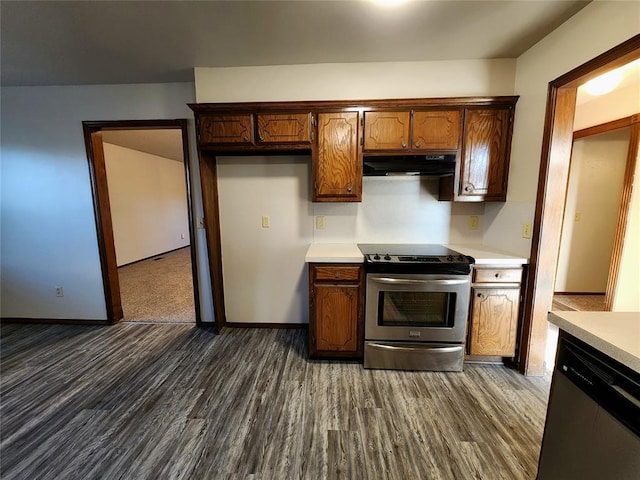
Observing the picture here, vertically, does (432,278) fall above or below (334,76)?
below

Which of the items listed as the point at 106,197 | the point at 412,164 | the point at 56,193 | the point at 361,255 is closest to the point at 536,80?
the point at 412,164

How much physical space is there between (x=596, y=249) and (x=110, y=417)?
565cm

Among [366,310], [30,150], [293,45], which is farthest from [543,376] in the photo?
[30,150]

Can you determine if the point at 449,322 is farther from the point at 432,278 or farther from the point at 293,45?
the point at 293,45

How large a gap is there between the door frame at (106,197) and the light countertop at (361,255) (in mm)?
1452

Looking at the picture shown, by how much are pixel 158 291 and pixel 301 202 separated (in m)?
3.01

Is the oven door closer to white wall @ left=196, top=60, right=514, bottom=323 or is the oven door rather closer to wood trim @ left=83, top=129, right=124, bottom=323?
white wall @ left=196, top=60, right=514, bottom=323

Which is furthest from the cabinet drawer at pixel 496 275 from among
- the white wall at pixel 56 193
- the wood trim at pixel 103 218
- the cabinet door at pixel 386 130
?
the wood trim at pixel 103 218

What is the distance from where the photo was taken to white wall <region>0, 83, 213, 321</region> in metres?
2.62

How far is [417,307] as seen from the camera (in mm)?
2066

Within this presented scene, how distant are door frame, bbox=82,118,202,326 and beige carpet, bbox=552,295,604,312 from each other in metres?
4.46

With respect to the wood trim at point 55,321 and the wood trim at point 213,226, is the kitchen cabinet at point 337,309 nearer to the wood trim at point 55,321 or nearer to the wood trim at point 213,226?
the wood trim at point 213,226

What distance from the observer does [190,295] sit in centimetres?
380

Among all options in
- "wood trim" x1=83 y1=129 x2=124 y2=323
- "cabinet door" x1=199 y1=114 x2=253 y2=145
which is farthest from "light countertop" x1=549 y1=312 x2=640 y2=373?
"wood trim" x1=83 y1=129 x2=124 y2=323
